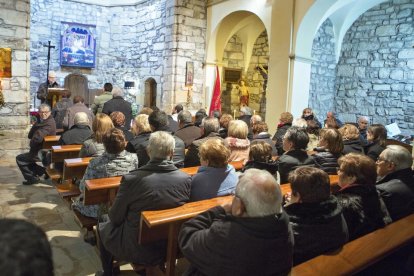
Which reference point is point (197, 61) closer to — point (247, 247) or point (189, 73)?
point (189, 73)

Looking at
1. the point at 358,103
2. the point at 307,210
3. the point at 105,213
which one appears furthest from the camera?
the point at 358,103

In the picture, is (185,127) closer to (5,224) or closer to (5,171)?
(5,171)

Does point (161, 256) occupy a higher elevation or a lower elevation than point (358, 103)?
lower

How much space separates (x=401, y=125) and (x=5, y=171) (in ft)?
28.2

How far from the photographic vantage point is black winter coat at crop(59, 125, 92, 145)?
4.43 m

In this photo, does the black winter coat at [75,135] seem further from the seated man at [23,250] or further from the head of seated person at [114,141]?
the seated man at [23,250]

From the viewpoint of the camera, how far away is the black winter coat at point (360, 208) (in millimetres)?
2152

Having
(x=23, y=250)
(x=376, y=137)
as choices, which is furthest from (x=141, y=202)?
(x=376, y=137)

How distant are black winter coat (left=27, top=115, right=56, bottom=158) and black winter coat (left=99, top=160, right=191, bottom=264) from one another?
3.11 m

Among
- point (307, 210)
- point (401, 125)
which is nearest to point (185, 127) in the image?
point (307, 210)

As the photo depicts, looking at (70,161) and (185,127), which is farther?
(185,127)

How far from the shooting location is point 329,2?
659cm

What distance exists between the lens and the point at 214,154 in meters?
2.46

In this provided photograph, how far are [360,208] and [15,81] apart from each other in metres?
6.91
